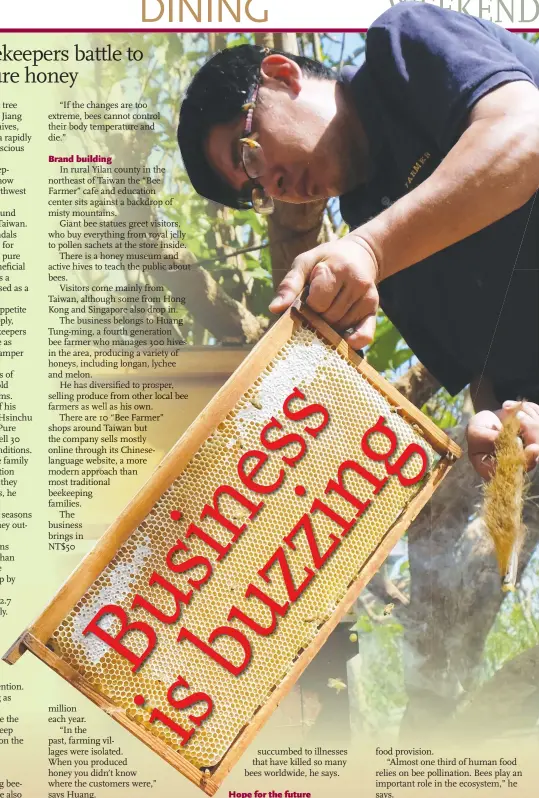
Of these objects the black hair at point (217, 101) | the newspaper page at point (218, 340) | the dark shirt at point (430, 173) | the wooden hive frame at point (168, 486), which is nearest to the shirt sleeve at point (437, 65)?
the dark shirt at point (430, 173)

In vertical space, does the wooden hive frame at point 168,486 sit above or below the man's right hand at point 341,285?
below

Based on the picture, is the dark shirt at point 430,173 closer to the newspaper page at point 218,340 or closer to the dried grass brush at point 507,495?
the newspaper page at point 218,340

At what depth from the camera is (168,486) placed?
1.69 m

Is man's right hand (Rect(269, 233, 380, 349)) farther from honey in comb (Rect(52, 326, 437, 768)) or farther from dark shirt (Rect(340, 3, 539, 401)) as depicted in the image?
dark shirt (Rect(340, 3, 539, 401))

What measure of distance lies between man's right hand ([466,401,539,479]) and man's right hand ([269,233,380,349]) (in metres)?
0.45

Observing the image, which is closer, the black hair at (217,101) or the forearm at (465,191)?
the forearm at (465,191)

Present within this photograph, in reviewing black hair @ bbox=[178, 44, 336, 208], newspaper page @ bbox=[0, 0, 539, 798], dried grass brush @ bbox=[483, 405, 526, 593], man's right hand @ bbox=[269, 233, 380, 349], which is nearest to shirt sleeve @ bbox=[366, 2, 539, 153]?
newspaper page @ bbox=[0, 0, 539, 798]

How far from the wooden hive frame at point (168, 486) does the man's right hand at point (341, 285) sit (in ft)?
0.10

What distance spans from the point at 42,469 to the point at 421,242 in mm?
1267

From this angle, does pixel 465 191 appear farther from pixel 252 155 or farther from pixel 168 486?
pixel 168 486

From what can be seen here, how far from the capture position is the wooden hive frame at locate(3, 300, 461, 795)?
1623mm

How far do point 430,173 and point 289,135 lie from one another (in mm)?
384

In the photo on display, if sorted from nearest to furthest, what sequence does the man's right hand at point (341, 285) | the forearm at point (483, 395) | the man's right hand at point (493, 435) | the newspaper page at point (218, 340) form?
the man's right hand at point (341, 285)
the man's right hand at point (493, 435)
the newspaper page at point (218, 340)
the forearm at point (483, 395)

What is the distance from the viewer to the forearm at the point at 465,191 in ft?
5.79
